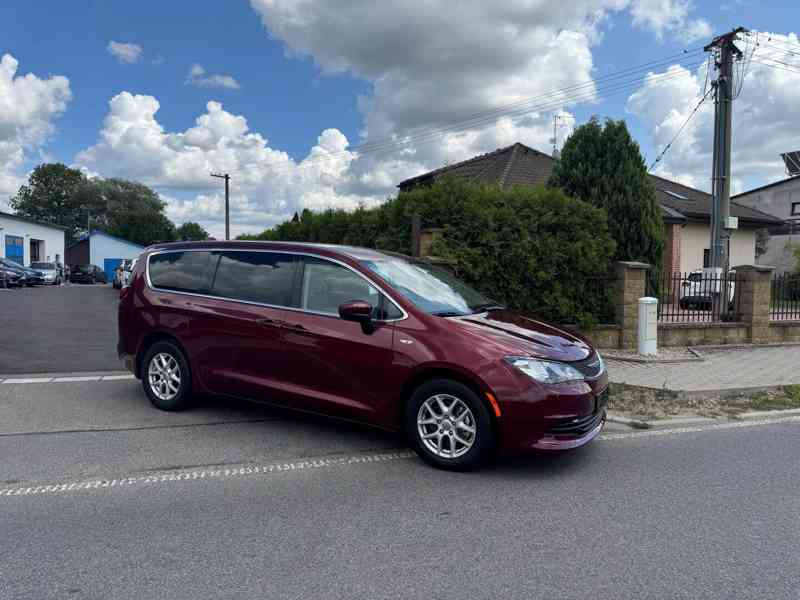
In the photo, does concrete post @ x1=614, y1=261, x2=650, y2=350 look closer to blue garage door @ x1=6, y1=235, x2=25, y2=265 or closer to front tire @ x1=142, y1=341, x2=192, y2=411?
front tire @ x1=142, y1=341, x2=192, y2=411

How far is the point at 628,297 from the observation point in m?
10.9

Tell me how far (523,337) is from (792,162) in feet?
160

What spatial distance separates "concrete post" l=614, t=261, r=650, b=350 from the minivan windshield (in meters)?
5.72

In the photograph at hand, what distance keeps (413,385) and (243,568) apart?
2.07 m

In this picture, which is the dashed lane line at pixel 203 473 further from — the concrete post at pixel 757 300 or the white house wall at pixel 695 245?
the white house wall at pixel 695 245

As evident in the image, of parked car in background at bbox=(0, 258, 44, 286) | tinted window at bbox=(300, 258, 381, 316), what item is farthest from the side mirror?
parked car in background at bbox=(0, 258, 44, 286)

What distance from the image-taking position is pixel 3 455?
496cm

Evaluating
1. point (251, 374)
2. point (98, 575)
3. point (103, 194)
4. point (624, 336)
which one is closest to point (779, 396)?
point (624, 336)

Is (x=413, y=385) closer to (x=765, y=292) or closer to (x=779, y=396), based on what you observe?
(x=779, y=396)

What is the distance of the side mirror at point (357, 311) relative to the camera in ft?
16.1

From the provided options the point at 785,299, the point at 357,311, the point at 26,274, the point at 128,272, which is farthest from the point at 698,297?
the point at 26,274

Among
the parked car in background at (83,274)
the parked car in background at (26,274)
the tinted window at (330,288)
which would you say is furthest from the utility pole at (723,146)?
the parked car in background at (83,274)

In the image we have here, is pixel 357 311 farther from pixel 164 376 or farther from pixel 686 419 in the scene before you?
pixel 686 419

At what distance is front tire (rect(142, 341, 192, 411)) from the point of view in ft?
20.4
